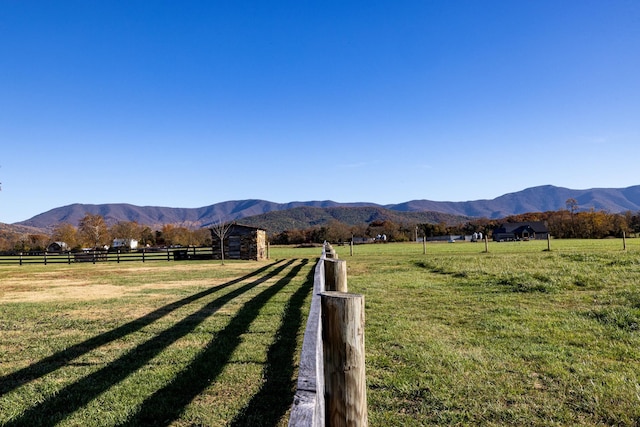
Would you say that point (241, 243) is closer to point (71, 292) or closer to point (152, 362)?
point (71, 292)

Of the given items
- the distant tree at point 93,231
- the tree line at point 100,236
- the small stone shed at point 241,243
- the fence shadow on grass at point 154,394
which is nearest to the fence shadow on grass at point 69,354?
the fence shadow on grass at point 154,394

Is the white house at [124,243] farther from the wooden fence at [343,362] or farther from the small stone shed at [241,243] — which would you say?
the wooden fence at [343,362]

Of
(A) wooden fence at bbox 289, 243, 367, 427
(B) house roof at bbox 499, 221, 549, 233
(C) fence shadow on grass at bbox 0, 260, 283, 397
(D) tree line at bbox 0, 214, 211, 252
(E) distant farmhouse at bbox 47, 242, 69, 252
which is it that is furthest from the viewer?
(B) house roof at bbox 499, 221, 549, 233

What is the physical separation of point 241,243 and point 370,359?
96.3 feet

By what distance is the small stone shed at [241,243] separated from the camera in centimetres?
3244

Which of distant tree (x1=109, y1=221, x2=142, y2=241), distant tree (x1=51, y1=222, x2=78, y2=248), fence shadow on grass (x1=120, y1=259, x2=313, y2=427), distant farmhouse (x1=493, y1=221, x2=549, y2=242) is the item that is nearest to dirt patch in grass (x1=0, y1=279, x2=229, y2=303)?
fence shadow on grass (x1=120, y1=259, x2=313, y2=427)

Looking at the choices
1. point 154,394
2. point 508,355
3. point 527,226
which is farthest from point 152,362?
point 527,226

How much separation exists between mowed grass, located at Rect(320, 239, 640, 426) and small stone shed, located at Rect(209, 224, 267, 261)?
950 inches

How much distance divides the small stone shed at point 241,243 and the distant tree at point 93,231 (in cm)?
5371

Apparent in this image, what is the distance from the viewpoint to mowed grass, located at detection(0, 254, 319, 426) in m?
3.43

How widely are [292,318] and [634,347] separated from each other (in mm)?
5135

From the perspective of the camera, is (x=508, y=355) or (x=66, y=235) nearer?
(x=508, y=355)

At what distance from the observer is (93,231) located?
7512cm

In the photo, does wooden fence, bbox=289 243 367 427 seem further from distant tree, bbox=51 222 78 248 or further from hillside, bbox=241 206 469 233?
hillside, bbox=241 206 469 233
